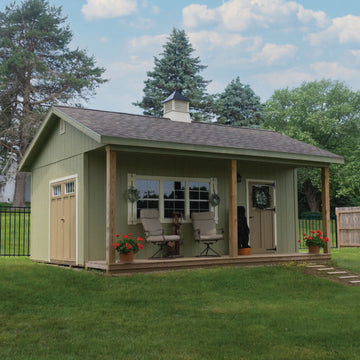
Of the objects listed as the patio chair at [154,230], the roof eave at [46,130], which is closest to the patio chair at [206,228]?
the patio chair at [154,230]

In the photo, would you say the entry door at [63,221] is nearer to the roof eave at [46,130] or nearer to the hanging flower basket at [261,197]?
the roof eave at [46,130]

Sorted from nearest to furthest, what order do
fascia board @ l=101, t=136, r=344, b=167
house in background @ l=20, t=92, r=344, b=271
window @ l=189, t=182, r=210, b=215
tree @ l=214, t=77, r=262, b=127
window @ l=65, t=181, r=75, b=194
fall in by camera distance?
fascia board @ l=101, t=136, r=344, b=167, house in background @ l=20, t=92, r=344, b=271, window @ l=65, t=181, r=75, b=194, window @ l=189, t=182, r=210, b=215, tree @ l=214, t=77, r=262, b=127

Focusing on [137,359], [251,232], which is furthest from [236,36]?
[137,359]

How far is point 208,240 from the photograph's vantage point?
10148 mm

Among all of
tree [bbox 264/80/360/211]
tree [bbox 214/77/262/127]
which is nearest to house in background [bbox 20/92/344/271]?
tree [bbox 264/80/360/211]

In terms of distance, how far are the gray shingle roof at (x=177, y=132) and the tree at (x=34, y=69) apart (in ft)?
45.9

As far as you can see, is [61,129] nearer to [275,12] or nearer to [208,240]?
[208,240]

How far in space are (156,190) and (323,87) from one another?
22.8 metres

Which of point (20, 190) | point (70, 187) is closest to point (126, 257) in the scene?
point (70, 187)

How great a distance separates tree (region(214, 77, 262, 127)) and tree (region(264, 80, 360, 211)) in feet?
2.88

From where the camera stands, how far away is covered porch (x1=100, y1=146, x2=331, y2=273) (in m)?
8.42

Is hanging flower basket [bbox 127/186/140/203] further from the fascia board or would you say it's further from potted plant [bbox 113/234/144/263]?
potted plant [bbox 113/234/144/263]

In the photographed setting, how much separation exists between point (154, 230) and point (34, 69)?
18.6 m

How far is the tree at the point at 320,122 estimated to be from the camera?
2800 cm
